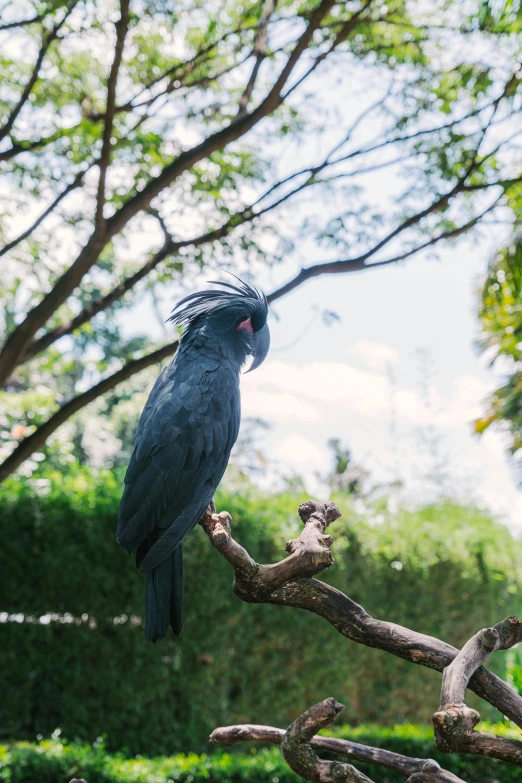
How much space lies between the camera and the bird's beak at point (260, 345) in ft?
7.52

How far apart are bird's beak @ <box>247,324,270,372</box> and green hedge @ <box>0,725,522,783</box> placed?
9.22 feet

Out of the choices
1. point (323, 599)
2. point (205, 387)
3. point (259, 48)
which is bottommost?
point (323, 599)

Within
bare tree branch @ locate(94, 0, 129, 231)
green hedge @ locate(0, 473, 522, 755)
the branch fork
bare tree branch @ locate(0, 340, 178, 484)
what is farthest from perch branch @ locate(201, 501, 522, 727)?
green hedge @ locate(0, 473, 522, 755)

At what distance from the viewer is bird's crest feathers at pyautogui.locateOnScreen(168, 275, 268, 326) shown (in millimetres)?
2243

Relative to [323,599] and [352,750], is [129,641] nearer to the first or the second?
[352,750]

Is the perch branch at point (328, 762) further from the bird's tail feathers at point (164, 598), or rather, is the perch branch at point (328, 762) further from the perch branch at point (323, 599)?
the bird's tail feathers at point (164, 598)

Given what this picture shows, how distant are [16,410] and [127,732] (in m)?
4.32

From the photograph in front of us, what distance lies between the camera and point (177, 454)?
1937 mm

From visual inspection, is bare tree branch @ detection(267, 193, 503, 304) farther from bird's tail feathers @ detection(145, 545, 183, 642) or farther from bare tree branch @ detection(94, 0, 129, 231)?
bird's tail feathers @ detection(145, 545, 183, 642)

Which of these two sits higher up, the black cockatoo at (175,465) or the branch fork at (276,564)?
the black cockatoo at (175,465)

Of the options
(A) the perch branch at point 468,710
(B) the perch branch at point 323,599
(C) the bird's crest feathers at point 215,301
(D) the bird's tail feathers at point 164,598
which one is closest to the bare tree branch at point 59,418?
(C) the bird's crest feathers at point 215,301

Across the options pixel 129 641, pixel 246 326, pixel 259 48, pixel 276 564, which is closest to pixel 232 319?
pixel 246 326

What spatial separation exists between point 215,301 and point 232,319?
101 mm

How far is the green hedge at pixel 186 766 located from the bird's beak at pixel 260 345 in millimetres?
2809
